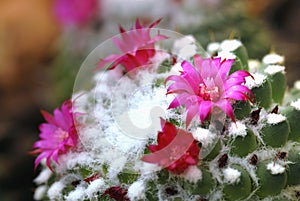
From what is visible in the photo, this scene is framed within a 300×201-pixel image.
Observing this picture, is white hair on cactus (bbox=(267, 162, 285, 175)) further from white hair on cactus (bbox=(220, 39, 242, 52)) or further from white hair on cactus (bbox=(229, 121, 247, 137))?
white hair on cactus (bbox=(220, 39, 242, 52))

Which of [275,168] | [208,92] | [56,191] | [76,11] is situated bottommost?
[56,191]

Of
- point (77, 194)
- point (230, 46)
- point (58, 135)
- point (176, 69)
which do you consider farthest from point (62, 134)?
point (230, 46)

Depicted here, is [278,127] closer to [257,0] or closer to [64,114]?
[64,114]

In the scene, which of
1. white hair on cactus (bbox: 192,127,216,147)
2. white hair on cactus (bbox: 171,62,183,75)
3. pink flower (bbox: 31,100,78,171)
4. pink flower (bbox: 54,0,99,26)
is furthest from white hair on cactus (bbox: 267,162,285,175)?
pink flower (bbox: 54,0,99,26)

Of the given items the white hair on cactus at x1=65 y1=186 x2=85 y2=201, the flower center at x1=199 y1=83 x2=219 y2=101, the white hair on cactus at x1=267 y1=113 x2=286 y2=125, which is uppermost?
the flower center at x1=199 y1=83 x2=219 y2=101

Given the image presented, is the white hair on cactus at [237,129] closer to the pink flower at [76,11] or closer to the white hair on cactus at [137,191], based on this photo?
the white hair on cactus at [137,191]

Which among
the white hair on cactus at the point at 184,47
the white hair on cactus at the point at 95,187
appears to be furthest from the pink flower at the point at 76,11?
the white hair on cactus at the point at 95,187

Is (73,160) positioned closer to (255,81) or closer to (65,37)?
(255,81)
